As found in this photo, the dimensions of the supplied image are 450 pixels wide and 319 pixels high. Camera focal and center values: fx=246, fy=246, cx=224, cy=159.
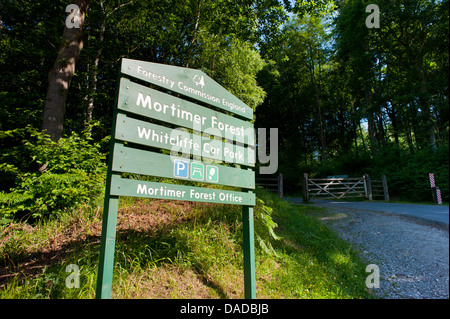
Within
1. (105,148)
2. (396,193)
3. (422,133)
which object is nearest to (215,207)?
(105,148)

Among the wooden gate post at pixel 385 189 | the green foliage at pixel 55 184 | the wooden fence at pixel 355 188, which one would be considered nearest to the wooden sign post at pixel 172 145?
the green foliage at pixel 55 184

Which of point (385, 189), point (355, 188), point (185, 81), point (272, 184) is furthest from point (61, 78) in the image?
point (385, 189)

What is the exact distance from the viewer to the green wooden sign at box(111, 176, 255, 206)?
7.06 feet

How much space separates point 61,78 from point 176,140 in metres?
4.73

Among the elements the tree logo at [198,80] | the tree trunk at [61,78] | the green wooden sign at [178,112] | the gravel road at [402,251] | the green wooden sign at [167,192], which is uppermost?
the tree trunk at [61,78]

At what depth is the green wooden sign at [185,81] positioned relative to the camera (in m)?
2.43

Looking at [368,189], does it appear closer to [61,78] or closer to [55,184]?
[55,184]

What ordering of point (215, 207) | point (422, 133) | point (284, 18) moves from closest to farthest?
point (215, 207) < point (284, 18) < point (422, 133)

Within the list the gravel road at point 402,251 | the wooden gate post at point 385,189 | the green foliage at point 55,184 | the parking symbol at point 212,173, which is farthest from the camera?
the wooden gate post at point 385,189

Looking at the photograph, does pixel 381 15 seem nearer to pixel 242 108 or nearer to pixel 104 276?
pixel 242 108

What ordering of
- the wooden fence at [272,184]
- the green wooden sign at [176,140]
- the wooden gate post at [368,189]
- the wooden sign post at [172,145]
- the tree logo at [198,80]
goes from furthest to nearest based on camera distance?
the wooden fence at [272,184] → the wooden gate post at [368,189] → the tree logo at [198,80] → the green wooden sign at [176,140] → the wooden sign post at [172,145]

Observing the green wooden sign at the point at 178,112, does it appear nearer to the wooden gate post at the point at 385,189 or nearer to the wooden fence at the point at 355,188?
the wooden fence at the point at 355,188

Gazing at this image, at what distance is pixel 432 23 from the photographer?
14367mm
